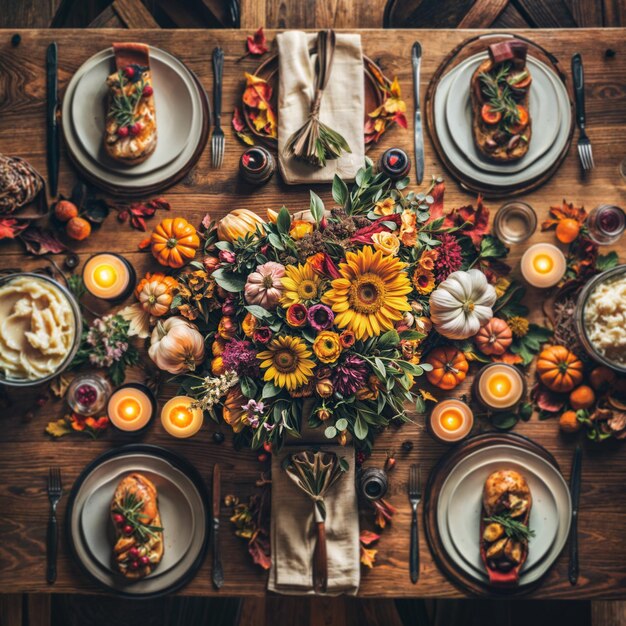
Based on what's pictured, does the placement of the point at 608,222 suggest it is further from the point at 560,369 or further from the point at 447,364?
the point at 447,364

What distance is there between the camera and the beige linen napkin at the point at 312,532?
1.49 m

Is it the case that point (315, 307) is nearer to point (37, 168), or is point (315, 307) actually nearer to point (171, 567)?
point (171, 567)

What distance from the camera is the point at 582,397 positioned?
153 cm

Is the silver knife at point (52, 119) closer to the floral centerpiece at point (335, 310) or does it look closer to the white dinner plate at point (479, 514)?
the floral centerpiece at point (335, 310)

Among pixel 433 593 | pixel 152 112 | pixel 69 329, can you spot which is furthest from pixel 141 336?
pixel 433 593

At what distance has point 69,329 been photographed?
149 centimetres

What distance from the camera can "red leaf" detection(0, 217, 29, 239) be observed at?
61.4 inches

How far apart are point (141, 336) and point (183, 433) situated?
0.27 meters

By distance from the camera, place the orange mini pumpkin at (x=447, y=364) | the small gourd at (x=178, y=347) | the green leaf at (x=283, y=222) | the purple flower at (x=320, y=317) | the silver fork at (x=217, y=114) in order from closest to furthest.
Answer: the purple flower at (x=320, y=317)
the green leaf at (x=283, y=222)
the small gourd at (x=178, y=347)
the orange mini pumpkin at (x=447, y=364)
the silver fork at (x=217, y=114)

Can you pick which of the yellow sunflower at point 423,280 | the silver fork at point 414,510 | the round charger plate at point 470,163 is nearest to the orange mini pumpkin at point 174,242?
the yellow sunflower at point 423,280

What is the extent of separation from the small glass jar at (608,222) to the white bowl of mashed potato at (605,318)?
0.11 meters

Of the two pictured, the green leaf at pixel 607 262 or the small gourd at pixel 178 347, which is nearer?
the small gourd at pixel 178 347

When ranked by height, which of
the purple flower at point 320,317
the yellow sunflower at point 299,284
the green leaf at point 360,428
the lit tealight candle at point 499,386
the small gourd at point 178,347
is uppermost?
the yellow sunflower at point 299,284

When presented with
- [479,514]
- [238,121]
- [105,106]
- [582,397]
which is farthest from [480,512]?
[105,106]
